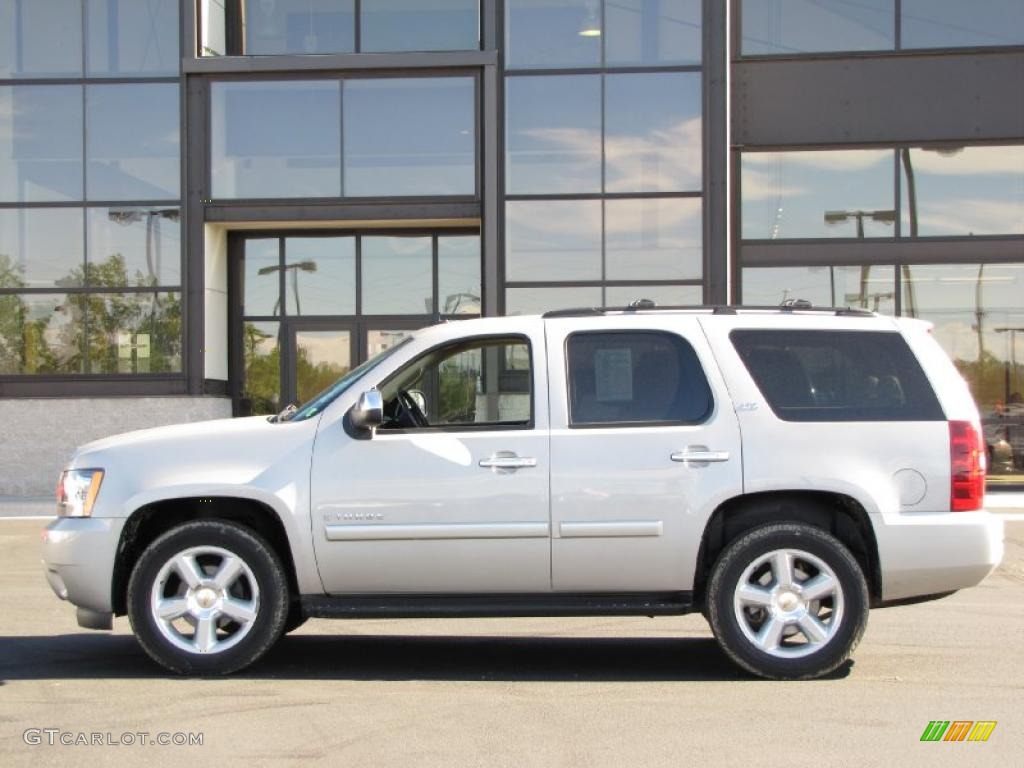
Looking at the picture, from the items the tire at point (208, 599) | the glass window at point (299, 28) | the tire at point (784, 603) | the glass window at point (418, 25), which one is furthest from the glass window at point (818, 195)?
the tire at point (208, 599)

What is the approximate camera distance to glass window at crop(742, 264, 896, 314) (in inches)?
728

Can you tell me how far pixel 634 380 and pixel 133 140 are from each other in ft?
44.0

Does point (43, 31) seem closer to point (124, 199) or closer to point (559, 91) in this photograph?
point (124, 199)

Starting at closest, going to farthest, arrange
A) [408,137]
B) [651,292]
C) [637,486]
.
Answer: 1. [637,486]
2. [651,292]
3. [408,137]

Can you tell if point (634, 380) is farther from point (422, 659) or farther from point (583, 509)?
point (422, 659)

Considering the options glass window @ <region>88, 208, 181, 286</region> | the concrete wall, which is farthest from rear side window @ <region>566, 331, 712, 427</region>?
glass window @ <region>88, 208, 181, 286</region>

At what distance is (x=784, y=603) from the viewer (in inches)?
275

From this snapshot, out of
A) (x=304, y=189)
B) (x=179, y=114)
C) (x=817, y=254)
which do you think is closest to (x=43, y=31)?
(x=179, y=114)

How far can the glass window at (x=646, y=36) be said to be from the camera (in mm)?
18406

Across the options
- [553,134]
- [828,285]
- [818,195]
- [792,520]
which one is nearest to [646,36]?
[553,134]

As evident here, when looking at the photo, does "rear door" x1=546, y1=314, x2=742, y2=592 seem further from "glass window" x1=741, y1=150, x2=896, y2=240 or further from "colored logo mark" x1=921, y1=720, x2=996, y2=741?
"glass window" x1=741, y1=150, x2=896, y2=240

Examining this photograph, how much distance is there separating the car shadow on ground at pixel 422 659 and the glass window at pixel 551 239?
10.3 m

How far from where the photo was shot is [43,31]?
62.7 ft

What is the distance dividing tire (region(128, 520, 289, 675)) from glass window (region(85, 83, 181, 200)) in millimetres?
12612
